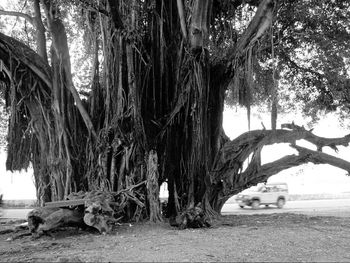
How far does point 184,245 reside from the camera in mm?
4535

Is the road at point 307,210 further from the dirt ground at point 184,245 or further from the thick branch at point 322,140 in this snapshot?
the dirt ground at point 184,245

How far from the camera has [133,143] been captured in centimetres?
661

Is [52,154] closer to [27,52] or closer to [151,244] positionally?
[27,52]

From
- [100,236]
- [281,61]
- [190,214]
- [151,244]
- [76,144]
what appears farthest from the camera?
[281,61]

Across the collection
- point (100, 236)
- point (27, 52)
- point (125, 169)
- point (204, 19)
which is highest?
point (204, 19)

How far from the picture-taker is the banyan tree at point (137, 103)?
6.57 metres

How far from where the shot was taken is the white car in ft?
55.8

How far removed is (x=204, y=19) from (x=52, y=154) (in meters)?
3.76

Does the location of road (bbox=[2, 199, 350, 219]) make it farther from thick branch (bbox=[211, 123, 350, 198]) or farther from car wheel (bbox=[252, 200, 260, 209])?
thick branch (bbox=[211, 123, 350, 198])

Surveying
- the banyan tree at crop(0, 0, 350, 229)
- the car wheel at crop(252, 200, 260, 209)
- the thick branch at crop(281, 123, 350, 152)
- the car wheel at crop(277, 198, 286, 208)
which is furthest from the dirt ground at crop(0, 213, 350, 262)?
the car wheel at crop(277, 198, 286, 208)

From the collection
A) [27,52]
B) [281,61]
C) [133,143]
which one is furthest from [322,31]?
[27,52]

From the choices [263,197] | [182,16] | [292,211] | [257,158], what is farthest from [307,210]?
[182,16]

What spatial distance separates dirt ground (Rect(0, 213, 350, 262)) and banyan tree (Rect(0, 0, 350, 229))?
86 centimetres

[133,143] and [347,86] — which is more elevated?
[347,86]
